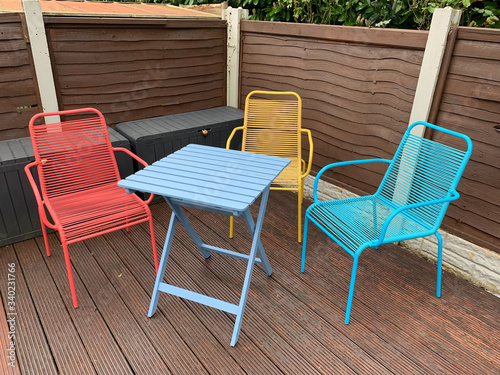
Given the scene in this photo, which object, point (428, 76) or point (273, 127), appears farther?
point (273, 127)

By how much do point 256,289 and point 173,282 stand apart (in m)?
0.57

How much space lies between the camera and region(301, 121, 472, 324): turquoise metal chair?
7.08ft

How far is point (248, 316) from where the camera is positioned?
226 cm

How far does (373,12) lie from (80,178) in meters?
2.76

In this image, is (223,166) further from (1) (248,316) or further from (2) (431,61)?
(2) (431,61)

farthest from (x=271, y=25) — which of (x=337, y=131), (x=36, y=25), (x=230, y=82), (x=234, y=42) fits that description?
(x=36, y=25)

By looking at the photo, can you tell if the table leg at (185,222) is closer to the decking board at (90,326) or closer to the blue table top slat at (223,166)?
the blue table top slat at (223,166)

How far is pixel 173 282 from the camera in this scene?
2541 millimetres

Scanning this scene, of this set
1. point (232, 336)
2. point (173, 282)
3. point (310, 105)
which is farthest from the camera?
point (310, 105)

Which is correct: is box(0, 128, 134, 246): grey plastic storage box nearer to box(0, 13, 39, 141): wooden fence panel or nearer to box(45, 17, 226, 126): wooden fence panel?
box(0, 13, 39, 141): wooden fence panel

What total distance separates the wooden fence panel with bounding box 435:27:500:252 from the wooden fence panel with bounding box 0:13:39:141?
323cm

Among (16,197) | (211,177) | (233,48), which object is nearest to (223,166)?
(211,177)

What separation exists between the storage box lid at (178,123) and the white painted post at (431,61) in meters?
1.85

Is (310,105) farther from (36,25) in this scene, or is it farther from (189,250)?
(36,25)
